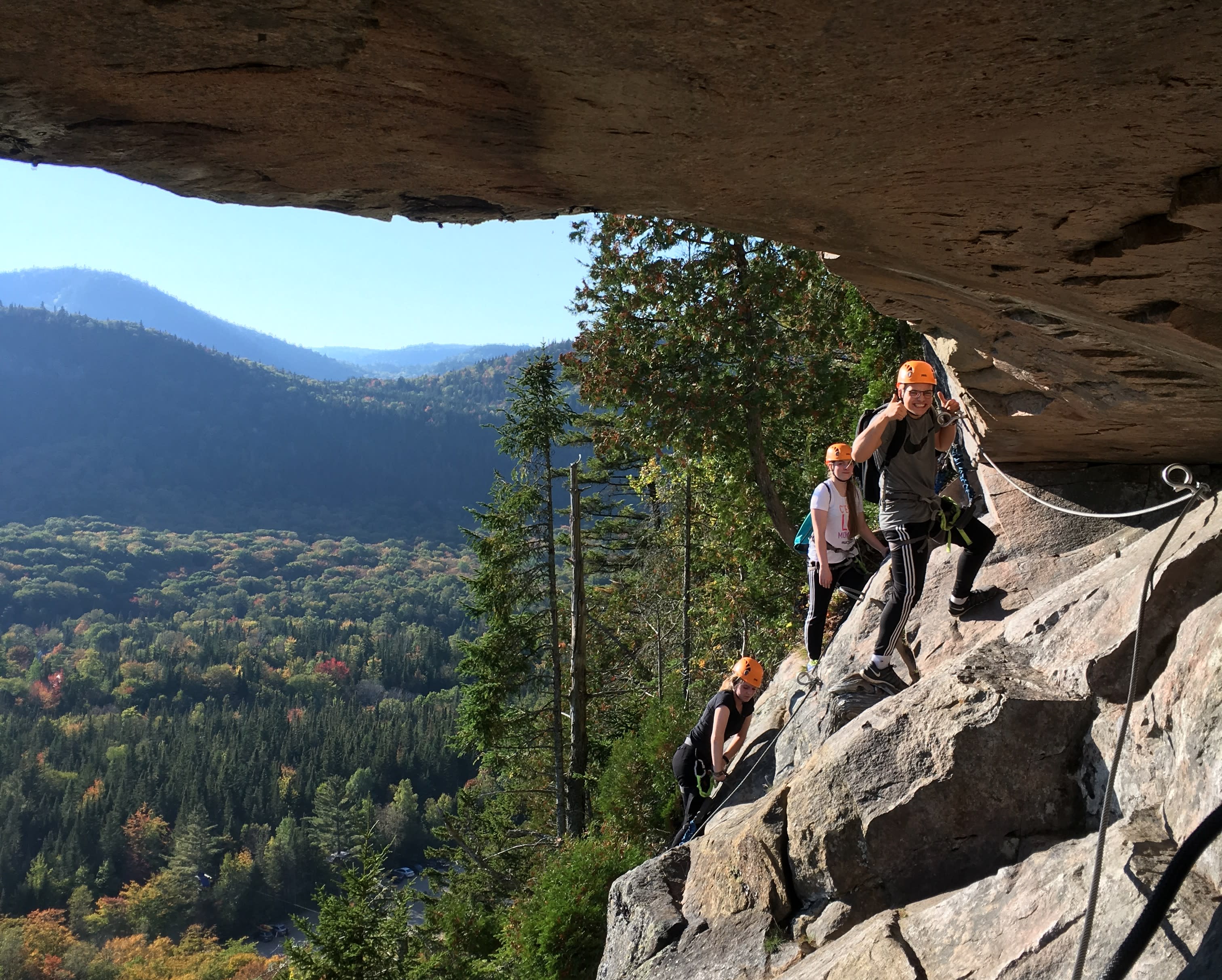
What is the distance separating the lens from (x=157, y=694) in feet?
357

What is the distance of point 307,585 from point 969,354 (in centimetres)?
18089

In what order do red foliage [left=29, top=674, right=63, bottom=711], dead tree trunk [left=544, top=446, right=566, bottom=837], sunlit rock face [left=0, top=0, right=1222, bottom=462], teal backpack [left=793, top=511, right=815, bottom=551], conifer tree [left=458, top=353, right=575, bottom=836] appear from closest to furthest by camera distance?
→ 1. sunlit rock face [left=0, top=0, right=1222, bottom=462]
2. teal backpack [left=793, top=511, right=815, bottom=551]
3. dead tree trunk [left=544, top=446, right=566, bottom=837]
4. conifer tree [left=458, top=353, right=575, bottom=836]
5. red foliage [left=29, top=674, right=63, bottom=711]

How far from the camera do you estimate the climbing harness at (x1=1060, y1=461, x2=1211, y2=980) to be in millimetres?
3477

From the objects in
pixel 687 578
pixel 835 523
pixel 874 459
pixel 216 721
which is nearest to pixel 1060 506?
pixel 835 523

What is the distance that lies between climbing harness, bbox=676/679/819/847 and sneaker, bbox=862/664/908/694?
0.82 metres

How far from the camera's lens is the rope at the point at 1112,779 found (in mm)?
3469

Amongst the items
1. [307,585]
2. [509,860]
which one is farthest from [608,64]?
[307,585]

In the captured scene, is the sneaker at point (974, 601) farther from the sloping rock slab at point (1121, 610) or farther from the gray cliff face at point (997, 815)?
the sloping rock slab at point (1121, 610)

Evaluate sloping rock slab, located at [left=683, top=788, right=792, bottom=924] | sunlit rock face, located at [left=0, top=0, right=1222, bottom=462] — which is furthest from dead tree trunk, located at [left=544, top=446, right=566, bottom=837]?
sunlit rock face, located at [left=0, top=0, right=1222, bottom=462]

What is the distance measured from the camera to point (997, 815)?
4.96 metres

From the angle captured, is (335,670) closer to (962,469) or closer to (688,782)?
(688,782)

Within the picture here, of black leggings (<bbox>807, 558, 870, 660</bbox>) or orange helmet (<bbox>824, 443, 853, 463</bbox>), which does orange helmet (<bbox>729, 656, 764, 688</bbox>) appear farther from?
orange helmet (<bbox>824, 443, 853, 463</bbox>)

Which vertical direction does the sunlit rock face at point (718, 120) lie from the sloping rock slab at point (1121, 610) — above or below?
above

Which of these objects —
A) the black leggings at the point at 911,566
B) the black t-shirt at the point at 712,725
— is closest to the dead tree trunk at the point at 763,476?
the black t-shirt at the point at 712,725
